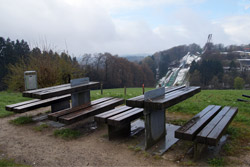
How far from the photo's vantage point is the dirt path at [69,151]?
10.3ft

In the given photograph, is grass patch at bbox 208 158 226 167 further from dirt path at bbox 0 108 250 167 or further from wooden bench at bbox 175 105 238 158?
wooden bench at bbox 175 105 238 158

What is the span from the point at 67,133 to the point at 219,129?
2.87 meters

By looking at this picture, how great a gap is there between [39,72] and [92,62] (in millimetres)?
40185

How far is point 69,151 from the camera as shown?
11.7 feet

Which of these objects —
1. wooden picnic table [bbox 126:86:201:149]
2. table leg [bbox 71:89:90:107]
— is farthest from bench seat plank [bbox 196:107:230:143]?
table leg [bbox 71:89:90:107]

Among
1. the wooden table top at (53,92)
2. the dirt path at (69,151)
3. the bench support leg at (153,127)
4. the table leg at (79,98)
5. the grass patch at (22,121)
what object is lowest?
the dirt path at (69,151)

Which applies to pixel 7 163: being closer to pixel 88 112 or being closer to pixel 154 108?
pixel 88 112

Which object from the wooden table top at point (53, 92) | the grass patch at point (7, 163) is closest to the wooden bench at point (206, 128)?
the grass patch at point (7, 163)

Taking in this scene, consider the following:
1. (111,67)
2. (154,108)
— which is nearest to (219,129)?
→ (154,108)

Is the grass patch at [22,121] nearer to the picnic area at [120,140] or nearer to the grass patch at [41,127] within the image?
the picnic area at [120,140]

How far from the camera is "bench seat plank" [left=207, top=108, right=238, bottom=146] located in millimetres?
2812

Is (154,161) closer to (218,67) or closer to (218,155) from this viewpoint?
(218,155)

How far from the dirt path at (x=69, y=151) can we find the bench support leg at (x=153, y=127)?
34 centimetres

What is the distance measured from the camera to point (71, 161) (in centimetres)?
320
